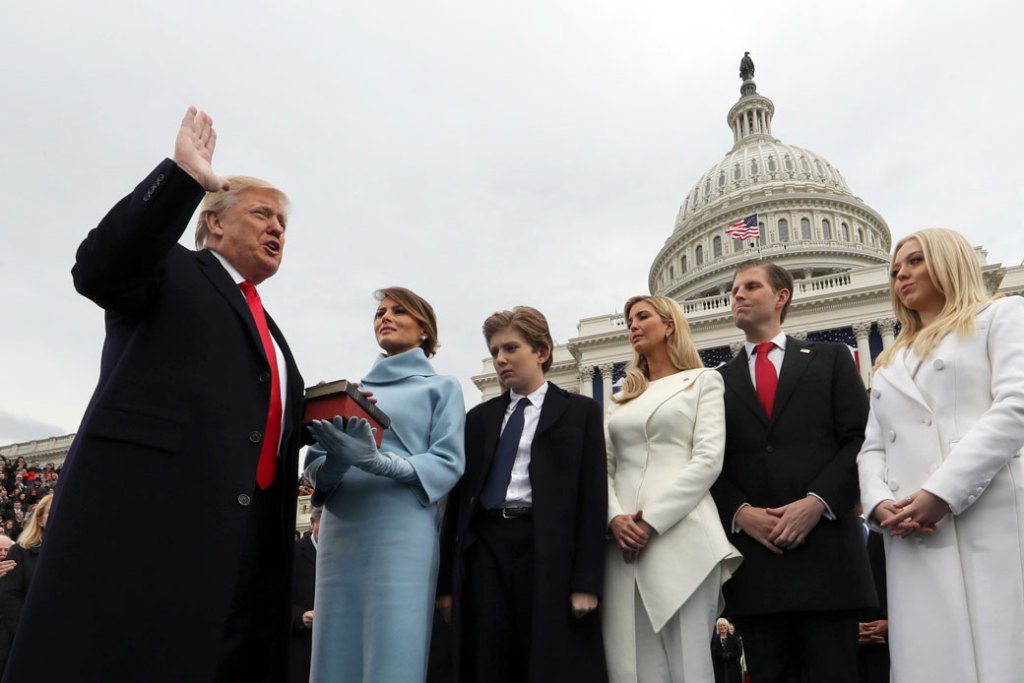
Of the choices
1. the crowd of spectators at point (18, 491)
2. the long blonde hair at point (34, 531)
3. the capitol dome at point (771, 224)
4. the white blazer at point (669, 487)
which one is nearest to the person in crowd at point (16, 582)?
the long blonde hair at point (34, 531)

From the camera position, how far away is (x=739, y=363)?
423cm

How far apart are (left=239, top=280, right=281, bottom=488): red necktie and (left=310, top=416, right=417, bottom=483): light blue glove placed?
16 centimetres

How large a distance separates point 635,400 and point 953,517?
1628mm

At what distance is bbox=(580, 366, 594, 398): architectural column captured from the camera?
141 feet

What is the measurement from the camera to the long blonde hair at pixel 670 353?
427cm

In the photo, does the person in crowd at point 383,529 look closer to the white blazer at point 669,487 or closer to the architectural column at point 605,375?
the white blazer at point 669,487

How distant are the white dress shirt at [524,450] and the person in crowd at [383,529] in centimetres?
30

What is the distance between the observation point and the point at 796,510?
350cm

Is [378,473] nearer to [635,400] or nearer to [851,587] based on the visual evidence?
[635,400]

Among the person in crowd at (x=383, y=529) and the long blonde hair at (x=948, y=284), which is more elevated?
the long blonde hair at (x=948, y=284)

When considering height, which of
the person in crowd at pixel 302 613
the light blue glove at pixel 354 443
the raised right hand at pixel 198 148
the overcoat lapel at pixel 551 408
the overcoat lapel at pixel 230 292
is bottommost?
the person in crowd at pixel 302 613

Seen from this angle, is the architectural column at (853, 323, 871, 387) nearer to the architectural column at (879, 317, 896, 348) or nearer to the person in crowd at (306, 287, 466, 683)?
the architectural column at (879, 317, 896, 348)

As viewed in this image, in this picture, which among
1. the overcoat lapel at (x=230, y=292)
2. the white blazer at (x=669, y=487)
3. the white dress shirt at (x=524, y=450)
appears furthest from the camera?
the white dress shirt at (x=524, y=450)

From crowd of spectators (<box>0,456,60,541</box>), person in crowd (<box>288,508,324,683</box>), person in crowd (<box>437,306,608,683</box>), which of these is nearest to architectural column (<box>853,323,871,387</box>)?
crowd of spectators (<box>0,456,60,541</box>)
